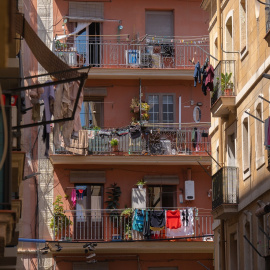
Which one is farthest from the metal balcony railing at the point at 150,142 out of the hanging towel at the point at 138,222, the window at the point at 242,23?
the window at the point at 242,23

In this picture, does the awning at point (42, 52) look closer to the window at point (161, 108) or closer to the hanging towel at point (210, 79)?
the hanging towel at point (210, 79)

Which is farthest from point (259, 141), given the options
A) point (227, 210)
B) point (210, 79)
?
point (210, 79)

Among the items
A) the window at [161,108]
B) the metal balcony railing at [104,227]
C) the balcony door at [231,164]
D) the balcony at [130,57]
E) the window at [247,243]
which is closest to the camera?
the window at [247,243]

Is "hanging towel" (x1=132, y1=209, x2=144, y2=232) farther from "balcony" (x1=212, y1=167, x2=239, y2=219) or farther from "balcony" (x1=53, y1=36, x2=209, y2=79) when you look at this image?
"balcony" (x1=212, y1=167, x2=239, y2=219)

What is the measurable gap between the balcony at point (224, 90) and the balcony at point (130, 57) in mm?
9213

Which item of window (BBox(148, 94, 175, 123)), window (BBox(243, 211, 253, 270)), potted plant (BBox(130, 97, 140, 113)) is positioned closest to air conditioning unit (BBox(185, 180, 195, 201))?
window (BBox(148, 94, 175, 123))

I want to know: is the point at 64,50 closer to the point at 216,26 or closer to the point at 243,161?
the point at 216,26

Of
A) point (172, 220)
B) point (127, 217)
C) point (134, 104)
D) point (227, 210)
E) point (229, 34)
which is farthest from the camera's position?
point (134, 104)

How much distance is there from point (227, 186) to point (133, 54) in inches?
477

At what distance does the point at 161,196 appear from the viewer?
40531 millimetres

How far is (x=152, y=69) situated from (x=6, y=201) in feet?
80.1

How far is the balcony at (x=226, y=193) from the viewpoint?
96.4 feet

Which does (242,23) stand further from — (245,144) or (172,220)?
(172,220)

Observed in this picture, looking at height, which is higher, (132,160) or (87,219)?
(132,160)
